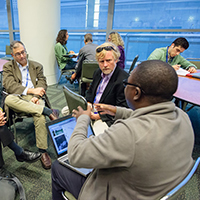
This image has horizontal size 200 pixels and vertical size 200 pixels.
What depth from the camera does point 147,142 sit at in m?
0.49

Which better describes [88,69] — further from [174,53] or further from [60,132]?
[60,132]

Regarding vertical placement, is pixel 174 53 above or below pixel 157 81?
above

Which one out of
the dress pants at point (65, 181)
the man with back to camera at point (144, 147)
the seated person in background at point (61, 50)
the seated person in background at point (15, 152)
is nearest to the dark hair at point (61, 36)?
the seated person in background at point (61, 50)

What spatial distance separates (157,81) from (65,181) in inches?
30.4

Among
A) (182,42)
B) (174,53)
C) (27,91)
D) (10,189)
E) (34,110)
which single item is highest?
(182,42)

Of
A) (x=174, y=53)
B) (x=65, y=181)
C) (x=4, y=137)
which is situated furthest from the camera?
(x=174, y=53)

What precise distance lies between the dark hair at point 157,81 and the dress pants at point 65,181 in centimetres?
61

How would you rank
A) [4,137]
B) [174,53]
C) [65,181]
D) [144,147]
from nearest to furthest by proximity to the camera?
[144,147]
[65,181]
[4,137]
[174,53]

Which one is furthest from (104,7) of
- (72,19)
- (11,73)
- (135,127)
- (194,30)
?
(135,127)

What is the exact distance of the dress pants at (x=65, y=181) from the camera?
0.81 m

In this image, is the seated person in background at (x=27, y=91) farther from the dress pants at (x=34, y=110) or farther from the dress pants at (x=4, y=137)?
the dress pants at (x=4, y=137)

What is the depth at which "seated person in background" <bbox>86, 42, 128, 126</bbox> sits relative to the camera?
4.48 feet

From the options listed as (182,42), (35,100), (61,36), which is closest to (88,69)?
(35,100)

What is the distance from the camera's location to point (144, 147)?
0.48 metres
